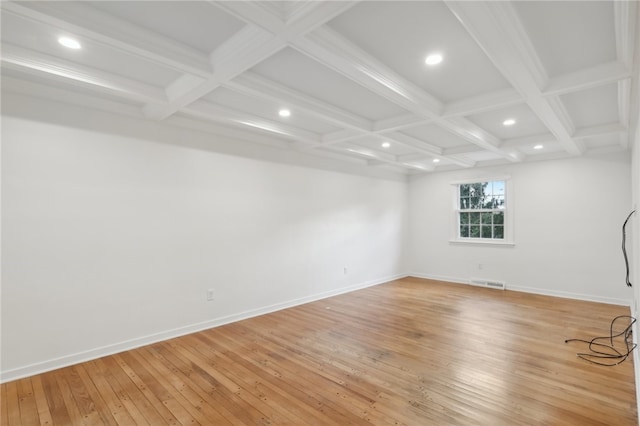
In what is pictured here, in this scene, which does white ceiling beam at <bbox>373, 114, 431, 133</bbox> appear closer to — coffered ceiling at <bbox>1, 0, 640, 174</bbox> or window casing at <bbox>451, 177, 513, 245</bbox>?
coffered ceiling at <bbox>1, 0, 640, 174</bbox>

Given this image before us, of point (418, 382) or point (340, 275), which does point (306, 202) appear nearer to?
point (340, 275)

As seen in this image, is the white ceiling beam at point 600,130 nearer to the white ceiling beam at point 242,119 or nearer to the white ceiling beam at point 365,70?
the white ceiling beam at point 365,70

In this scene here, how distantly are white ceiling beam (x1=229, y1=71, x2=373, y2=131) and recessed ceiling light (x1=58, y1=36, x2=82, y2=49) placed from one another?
1.00 metres

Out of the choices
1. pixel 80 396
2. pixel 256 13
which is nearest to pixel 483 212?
pixel 256 13

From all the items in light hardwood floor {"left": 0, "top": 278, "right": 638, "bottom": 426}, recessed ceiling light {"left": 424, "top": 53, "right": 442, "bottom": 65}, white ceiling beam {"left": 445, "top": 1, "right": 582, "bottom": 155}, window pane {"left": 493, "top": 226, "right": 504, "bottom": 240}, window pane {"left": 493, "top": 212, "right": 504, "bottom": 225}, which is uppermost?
recessed ceiling light {"left": 424, "top": 53, "right": 442, "bottom": 65}

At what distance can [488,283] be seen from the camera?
20.3 ft

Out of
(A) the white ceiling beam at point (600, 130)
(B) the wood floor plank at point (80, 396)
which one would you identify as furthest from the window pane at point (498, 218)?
(B) the wood floor plank at point (80, 396)

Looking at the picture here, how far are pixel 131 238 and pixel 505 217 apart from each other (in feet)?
20.9

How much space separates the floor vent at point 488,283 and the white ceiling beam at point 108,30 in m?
6.30

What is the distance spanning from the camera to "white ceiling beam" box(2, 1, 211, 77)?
5.62 feet

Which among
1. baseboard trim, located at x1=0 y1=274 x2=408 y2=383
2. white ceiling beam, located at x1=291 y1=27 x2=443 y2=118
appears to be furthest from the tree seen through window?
white ceiling beam, located at x1=291 y1=27 x2=443 y2=118

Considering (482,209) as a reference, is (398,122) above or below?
above

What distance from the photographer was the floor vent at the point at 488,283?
237 inches

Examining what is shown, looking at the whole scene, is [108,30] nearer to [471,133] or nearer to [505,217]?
[471,133]
